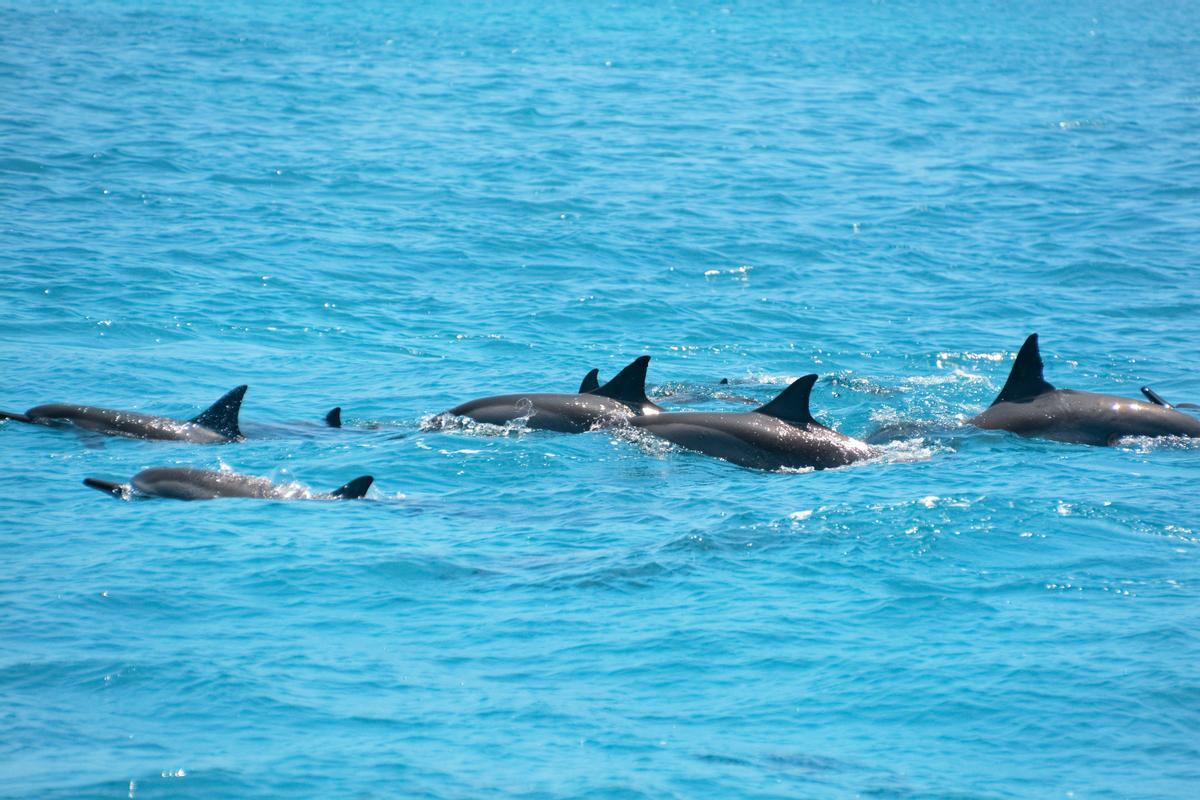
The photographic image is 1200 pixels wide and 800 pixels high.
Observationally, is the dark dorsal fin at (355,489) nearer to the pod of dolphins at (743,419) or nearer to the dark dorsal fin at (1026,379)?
the pod of dolphins at (743,419)

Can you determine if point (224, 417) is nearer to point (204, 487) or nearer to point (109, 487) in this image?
point (204, 487)

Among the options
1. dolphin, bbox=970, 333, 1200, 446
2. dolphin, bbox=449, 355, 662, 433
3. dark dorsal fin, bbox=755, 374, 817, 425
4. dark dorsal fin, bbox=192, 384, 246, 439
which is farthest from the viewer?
dolphin, bbox=449, 355, 662, 433

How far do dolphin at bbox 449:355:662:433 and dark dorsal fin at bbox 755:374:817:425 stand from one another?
1717 millimetres

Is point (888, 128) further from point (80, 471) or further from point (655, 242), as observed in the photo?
point (80, 471)

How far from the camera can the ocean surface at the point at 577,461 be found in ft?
35.4

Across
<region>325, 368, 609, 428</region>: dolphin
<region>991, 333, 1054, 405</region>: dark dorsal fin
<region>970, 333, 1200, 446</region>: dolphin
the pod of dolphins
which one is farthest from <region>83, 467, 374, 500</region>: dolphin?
<region>991, 333, 1054, 405</region>: dark dorsal fin

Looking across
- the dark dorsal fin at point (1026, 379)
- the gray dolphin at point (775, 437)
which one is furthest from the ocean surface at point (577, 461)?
the dark dorsal fin at point (1026, 379)

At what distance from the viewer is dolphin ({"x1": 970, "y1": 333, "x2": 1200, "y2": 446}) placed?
18.3 meters

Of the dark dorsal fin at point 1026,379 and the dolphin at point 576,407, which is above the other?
the dark dorsal fin at point 1026,379

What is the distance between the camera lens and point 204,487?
15.6 m

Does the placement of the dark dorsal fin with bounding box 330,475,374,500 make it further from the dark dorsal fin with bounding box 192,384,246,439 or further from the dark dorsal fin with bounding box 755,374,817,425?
the dark dorsal fin with bounding box 755,374,817,425

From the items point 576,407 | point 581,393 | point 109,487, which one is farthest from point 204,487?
point 581,393

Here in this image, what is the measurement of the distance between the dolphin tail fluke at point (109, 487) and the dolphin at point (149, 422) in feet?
7.32

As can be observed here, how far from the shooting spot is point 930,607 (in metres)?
13.1
